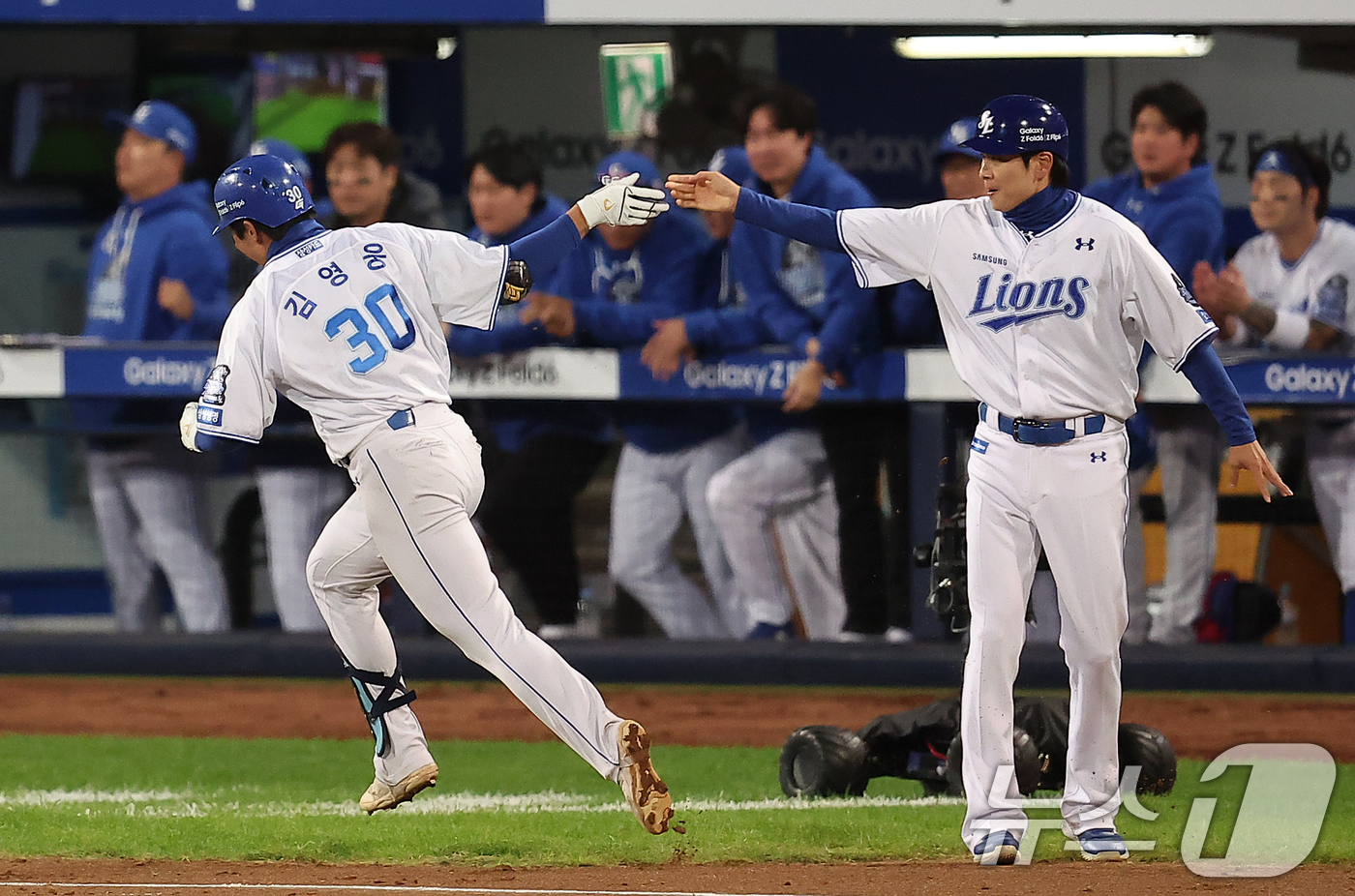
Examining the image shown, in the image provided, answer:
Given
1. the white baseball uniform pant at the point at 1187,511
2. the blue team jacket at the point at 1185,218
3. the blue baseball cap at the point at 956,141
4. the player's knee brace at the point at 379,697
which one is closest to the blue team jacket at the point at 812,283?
the blue baseball cap at the point at 956,141

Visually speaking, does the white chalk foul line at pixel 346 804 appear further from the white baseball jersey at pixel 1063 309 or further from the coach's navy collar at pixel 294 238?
the coach's navy collar at pixel 294 238

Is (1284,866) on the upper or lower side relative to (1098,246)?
lower

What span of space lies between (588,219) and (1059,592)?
153cm

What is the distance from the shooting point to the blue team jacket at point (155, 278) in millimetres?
8438

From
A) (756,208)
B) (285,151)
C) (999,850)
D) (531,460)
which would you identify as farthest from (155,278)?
(999,850)

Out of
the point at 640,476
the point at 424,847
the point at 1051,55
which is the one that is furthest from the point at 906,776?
the point at 1051,55

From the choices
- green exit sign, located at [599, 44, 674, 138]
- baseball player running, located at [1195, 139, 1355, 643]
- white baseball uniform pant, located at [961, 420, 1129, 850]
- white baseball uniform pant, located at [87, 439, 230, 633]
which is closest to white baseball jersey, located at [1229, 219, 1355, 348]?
baseball player running, located at [1195, 139, 1355, 643]

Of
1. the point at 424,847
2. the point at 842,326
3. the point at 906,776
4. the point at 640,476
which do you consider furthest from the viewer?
the point at 640,476

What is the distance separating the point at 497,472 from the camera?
823 cm

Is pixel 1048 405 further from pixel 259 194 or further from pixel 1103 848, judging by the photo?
pixel 259 194

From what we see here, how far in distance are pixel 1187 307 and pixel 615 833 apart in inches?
80.9

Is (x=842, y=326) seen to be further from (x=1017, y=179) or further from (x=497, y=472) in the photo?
(x=1017, y=179)

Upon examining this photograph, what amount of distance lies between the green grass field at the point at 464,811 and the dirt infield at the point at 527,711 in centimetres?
26

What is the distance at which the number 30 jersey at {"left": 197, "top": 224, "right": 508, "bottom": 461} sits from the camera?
502cm
